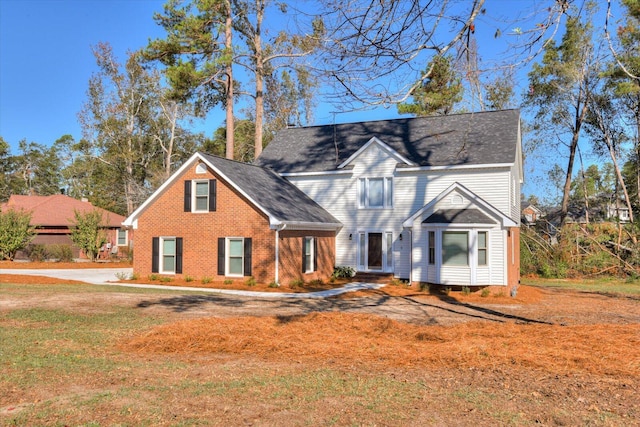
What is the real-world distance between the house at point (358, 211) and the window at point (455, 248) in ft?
0.13

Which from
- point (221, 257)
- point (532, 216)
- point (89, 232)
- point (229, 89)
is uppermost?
point (229, 89)

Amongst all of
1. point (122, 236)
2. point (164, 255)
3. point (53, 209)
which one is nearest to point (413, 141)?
point (164, 255)

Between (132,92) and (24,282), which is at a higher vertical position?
(132,92)

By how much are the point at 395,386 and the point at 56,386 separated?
4.58 metres

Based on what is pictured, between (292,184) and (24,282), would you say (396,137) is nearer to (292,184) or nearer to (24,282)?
(292,184)

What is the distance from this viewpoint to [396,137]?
2908cm

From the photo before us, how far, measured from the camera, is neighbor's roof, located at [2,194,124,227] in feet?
145

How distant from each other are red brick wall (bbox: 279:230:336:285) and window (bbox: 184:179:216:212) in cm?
392

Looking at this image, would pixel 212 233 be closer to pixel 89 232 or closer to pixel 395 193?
pixel 395 193

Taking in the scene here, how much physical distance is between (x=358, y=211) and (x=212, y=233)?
25.8 ft

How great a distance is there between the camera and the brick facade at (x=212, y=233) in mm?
22172

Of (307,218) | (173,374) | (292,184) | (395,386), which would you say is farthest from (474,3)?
(292,184)

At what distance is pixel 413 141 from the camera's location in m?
28.2

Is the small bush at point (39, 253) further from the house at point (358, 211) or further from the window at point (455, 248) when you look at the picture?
the window at point (455, 248)
